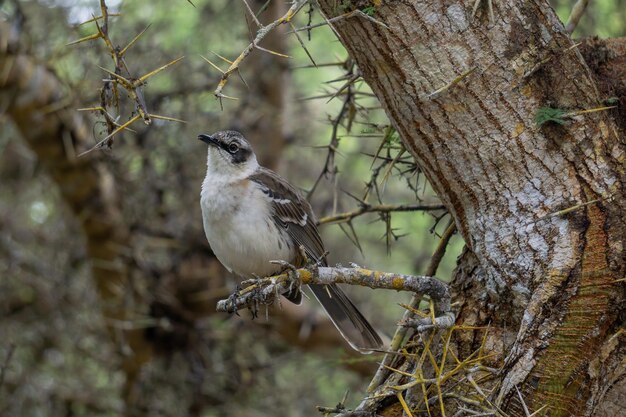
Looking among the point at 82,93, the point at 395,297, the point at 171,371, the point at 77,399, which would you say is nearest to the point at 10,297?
the point at 77,399

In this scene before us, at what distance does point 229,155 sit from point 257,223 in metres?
0.65

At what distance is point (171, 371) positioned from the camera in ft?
25.2

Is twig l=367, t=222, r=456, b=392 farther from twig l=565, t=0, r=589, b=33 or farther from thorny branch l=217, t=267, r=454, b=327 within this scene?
twig l=565, t=0, r=589, b=33

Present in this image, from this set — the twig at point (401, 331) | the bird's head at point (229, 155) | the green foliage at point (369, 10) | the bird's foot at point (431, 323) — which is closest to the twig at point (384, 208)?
the twig at point (401, 331)

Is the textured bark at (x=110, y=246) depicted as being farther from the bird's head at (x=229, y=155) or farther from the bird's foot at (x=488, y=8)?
the bird's foot at (x=488, y=8)

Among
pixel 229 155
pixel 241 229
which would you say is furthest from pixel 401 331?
pixel 229 155

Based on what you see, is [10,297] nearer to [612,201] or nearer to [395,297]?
[395,297]

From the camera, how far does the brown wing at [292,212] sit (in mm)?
5570

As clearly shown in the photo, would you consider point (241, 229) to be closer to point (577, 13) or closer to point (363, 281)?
point (363, 281)

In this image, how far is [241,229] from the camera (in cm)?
523

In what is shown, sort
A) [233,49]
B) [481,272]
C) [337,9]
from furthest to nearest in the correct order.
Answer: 1. [233,49]
2. [481,272]
3. [337,9]

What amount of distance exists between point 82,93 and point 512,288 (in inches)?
167

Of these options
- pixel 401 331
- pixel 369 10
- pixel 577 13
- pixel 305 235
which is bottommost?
pixel 401 331

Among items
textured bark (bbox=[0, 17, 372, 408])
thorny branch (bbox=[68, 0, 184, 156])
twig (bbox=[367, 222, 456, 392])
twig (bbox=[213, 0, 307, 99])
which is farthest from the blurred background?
twig (bbox=[213, 0, 307, 99])
